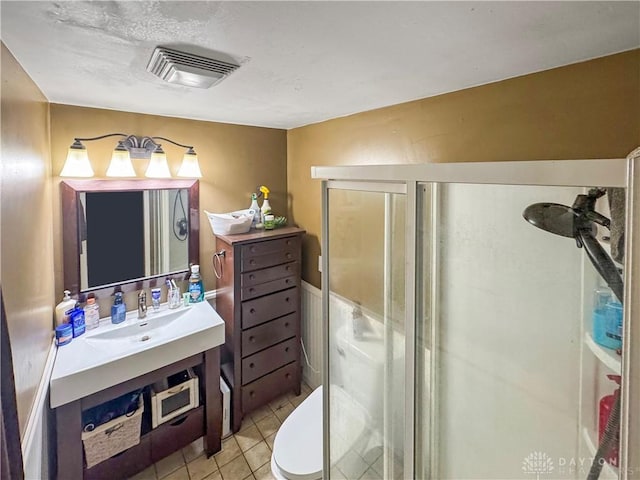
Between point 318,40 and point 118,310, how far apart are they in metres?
1.80

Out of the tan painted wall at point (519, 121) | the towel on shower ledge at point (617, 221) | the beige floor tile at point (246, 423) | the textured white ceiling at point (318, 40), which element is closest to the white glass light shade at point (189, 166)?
the textured white ceiling at point (318, 40)

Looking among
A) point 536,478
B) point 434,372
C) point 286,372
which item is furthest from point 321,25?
point 286,372

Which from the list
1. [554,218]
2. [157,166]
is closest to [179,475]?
[157,166]

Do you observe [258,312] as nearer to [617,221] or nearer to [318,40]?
[318,40]

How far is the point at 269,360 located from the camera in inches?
86.2

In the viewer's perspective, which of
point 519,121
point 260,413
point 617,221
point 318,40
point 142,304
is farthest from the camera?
point 260,413

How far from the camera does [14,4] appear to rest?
71 centimetres

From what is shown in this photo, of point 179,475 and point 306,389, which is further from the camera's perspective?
point 306,389

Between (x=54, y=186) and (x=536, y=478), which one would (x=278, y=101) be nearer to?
(x=54, y=186)

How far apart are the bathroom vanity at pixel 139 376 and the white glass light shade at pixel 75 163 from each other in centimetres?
86

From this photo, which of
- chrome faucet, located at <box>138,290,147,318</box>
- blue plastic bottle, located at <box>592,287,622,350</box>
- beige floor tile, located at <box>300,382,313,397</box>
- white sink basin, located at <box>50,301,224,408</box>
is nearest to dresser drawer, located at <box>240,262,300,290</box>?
white sink basin, located at <box>50,301,224,408</box>

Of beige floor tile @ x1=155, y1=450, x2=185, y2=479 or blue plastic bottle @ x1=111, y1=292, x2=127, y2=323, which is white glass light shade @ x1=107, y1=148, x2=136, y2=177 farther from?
beige floor tile @ x1=155, y1=450, x2=185, y2=479

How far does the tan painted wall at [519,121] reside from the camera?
973mm

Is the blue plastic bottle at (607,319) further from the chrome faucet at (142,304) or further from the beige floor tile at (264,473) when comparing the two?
the chrome faucet at (142,304)
